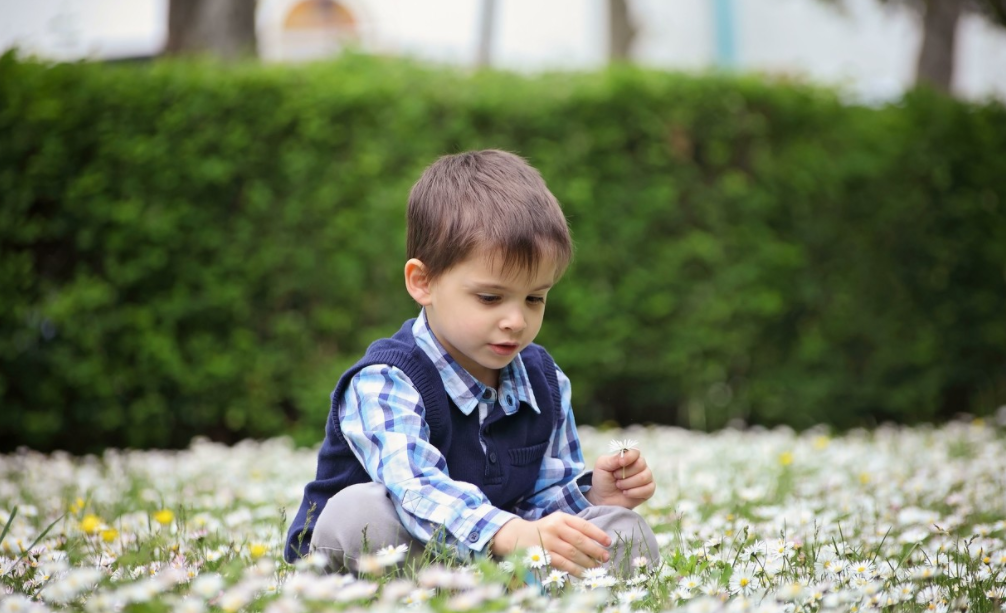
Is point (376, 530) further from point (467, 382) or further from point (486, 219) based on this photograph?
point (486, 219)

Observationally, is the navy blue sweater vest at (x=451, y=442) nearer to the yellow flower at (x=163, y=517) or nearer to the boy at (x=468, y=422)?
the boy at (x=468, y=422)

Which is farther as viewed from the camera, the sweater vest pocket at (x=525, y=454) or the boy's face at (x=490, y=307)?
the sweater vest pocket at (x=525, y=454)

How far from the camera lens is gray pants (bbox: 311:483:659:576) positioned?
221 centimetres

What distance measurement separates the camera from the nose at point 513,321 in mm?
2236

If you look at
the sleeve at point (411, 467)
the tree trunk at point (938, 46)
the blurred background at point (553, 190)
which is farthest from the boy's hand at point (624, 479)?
the tree trunk at point (938, 46)

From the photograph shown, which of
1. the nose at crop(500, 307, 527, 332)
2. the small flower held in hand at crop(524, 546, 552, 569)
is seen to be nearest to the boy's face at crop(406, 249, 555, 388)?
the nose at crop(500, 307, 527, 332)

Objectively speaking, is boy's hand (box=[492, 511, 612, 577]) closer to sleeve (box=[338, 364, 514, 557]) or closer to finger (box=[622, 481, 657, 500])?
sleeve (box=[338, 364, 514, 557])

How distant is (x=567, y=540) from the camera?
2.01 meters

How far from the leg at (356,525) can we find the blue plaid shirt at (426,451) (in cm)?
3

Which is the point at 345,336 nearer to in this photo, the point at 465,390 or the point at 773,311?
the point at 773,311

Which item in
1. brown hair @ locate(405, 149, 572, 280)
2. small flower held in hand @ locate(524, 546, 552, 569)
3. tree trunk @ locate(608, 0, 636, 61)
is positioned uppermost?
tree trunk @ locate(608, 0, 636, 61)

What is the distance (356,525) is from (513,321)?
0.57m

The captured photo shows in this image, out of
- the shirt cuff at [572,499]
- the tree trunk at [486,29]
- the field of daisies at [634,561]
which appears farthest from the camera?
the tree trunk at [486,29]

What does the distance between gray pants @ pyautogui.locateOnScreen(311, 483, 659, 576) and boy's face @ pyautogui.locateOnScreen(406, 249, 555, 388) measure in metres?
0.39
